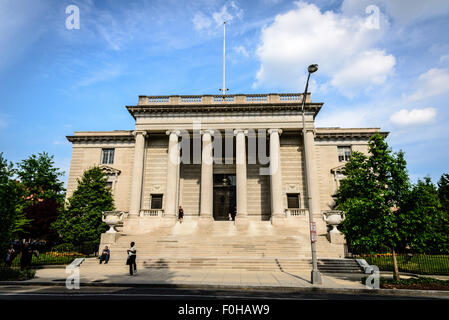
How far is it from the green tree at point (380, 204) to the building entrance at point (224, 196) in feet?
60.1

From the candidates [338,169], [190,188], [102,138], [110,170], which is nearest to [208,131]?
[190,188]

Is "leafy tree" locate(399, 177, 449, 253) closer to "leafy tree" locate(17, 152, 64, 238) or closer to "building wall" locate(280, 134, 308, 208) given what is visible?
"building wall" locate(280, 134, 308, 208)

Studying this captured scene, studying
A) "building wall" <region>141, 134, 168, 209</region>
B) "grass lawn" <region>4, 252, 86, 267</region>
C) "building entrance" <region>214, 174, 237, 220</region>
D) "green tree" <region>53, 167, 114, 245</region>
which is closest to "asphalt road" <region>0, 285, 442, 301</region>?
"grass lawn" <region>4, 252, 86, 267</region>

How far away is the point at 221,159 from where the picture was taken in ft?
109

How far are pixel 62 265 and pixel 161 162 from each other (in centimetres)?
1570

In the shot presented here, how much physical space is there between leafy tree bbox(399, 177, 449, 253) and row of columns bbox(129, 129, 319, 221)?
42.7ft

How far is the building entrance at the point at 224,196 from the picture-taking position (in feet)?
107

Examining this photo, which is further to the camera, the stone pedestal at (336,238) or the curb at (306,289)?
the stone pedestal at (336,238)

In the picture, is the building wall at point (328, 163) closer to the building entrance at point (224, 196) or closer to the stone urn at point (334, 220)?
the stone urn at point (334, 220)

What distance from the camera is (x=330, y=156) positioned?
113 ft

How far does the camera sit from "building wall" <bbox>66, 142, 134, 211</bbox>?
3397 cm

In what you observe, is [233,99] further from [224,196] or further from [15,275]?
[15,275]

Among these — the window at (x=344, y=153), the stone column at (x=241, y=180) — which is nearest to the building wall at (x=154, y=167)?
the stone column at (x=241, y=180)
